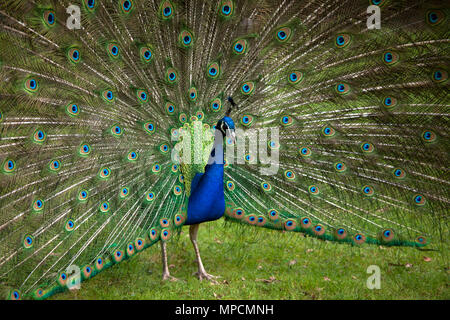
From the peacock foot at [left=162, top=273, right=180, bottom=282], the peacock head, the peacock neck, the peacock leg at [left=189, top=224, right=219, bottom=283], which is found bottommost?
the peacock foot at [left=162, top=273, right=180, bottom=282]

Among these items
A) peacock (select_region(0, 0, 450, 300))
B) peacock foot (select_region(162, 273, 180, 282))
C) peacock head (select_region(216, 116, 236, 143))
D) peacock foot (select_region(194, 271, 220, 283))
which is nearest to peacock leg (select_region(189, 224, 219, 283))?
peacock foot (select_region(194, 271, 220, 283))

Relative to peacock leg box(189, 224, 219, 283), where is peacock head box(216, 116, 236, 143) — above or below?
above

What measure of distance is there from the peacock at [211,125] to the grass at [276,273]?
61 cm

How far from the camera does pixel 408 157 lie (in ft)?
11.3

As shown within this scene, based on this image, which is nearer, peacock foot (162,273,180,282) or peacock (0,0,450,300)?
peacock (0,0,450,300)

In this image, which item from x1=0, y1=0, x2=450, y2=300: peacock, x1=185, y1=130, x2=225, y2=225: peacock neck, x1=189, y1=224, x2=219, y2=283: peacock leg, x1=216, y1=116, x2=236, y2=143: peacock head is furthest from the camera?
x1=189, y1=224, x2=219, y2=283: peacock leg

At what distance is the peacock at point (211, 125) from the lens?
307cm

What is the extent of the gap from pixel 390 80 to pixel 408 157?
69cm

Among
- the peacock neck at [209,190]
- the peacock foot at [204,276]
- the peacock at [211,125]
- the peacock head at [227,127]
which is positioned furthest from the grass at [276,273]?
the peacock head at [227,127]

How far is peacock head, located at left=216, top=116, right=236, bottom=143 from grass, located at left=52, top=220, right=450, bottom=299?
110 centimetres

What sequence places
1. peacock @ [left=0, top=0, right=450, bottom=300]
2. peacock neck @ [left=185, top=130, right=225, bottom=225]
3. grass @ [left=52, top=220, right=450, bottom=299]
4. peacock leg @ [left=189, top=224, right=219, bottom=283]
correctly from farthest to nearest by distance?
peacock leg @ [left=189, top=224, right=219, bottom=283]
grass @ [left=52, top=220, right=450, bottom=299]
peacock neck @ [left=185, top=130, right=225, bottom=225]
peacock @ [left=0, top=0, right=450, bottom=300]

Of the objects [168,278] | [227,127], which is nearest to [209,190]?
[227,127]

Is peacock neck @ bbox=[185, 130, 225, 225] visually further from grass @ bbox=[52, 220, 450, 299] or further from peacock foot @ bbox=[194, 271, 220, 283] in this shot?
peacock foot @ bbox=[194, 271, 220, 283]

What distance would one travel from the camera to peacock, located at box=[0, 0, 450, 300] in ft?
10.1
